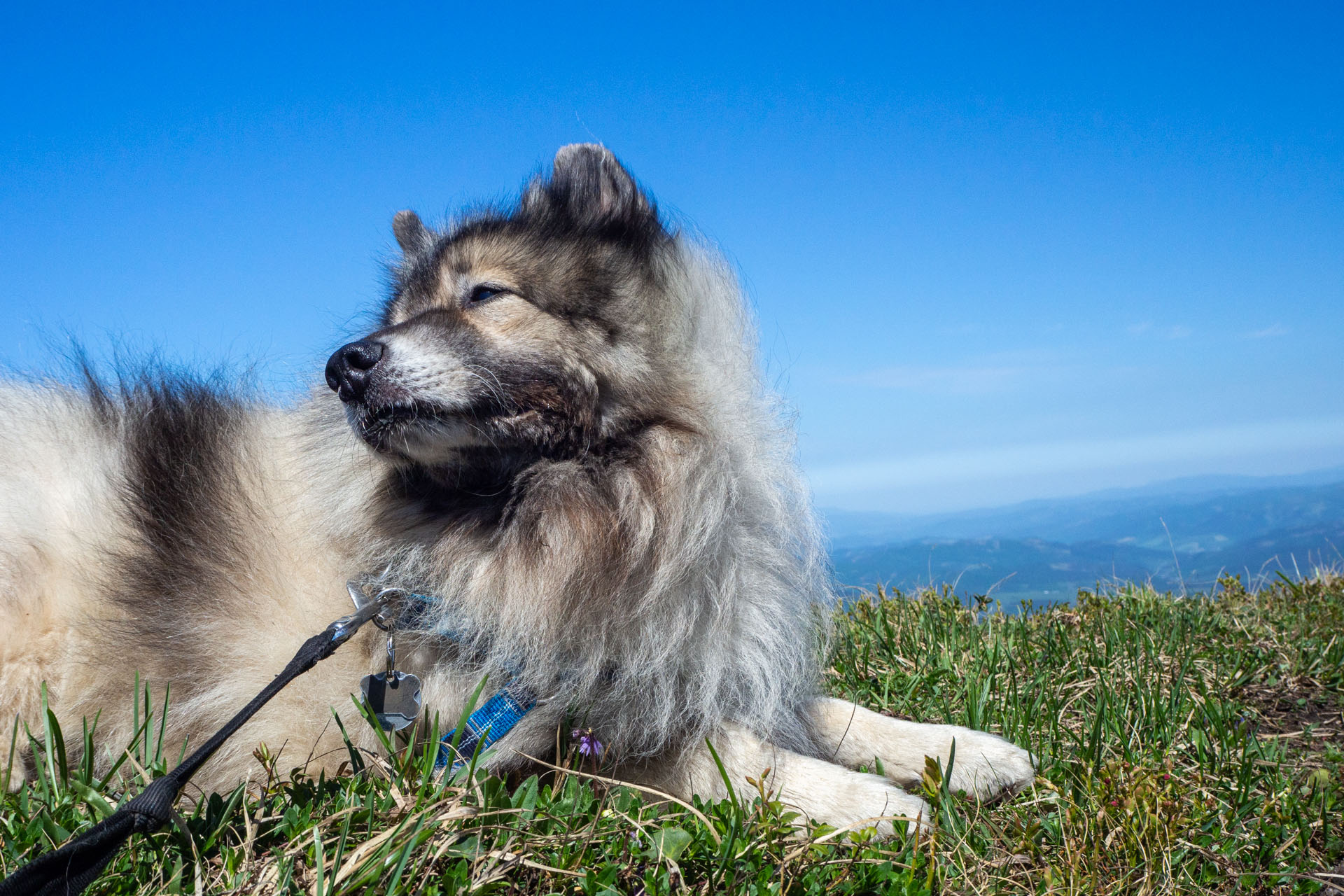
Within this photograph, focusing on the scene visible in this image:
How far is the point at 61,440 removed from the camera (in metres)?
2.86

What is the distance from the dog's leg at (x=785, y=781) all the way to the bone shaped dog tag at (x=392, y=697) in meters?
0.63

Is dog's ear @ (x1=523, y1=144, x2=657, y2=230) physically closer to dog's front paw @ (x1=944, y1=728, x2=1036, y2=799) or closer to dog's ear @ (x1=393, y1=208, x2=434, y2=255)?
dog's ear @ (x1=393, y1=208, x2=434, y2=255)

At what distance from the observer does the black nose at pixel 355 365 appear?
2322 millimetres

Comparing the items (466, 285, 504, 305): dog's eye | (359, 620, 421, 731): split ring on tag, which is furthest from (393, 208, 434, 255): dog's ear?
(359, 620, 421, 731): split ring on tag

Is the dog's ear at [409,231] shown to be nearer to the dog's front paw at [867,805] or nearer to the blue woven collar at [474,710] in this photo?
the blue woven collar at [474,710]

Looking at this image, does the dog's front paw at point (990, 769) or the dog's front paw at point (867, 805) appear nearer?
the dog's front paw at point (867, 805)

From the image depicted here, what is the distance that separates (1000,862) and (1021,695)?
1.30m

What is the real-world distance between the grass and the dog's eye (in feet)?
4.60

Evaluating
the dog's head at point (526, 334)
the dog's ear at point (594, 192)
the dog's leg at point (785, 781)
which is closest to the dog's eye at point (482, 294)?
the dog's head at point (526, 334)

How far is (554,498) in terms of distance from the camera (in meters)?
2.50

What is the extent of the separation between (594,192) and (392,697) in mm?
1786

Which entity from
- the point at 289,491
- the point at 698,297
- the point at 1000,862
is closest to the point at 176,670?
the point at 289,491

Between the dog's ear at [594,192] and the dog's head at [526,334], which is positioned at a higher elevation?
the dog's ear at [594,192]

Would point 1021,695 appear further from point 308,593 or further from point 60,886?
point 60,886
